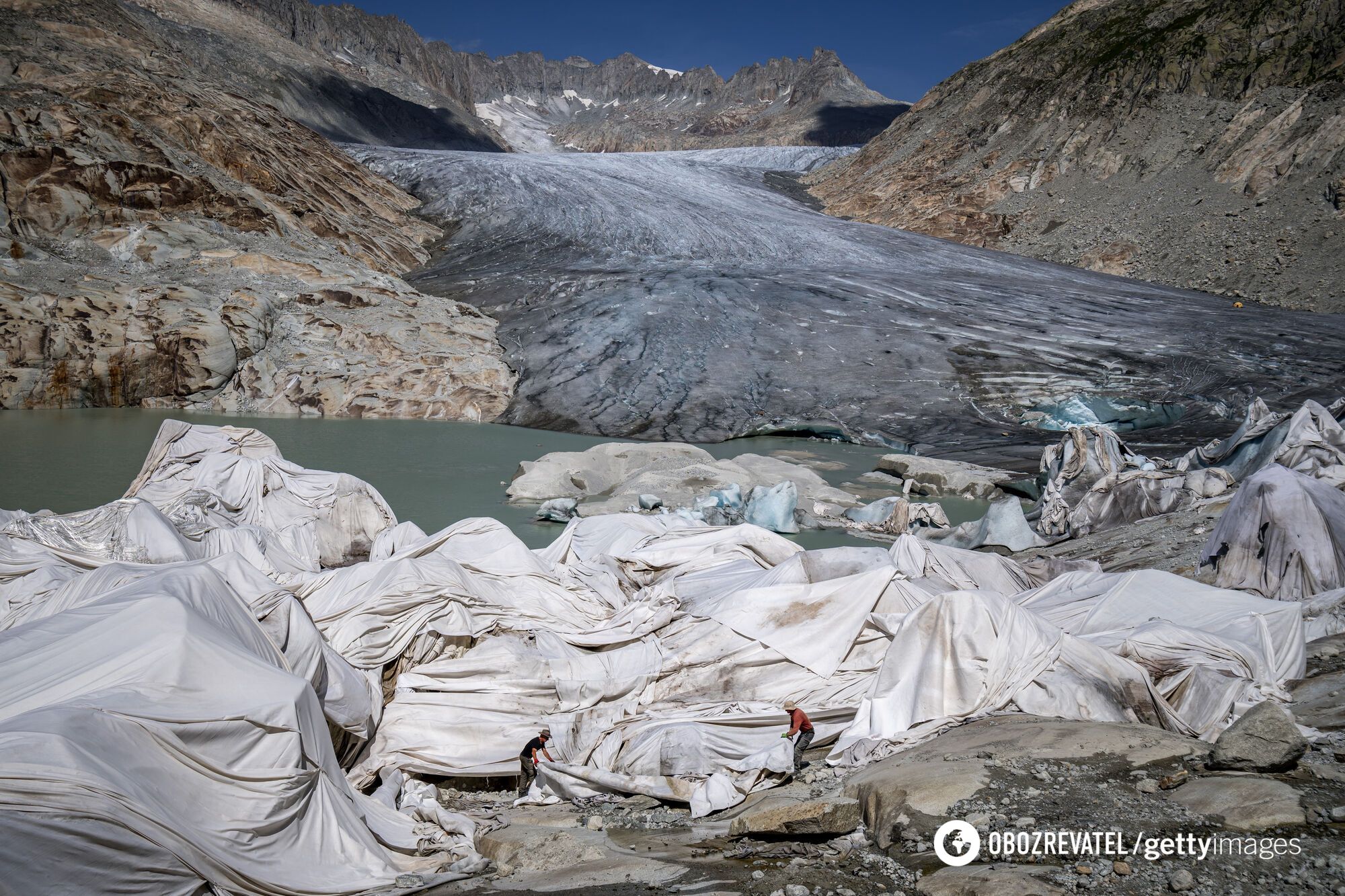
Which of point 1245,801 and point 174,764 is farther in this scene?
point 174,764

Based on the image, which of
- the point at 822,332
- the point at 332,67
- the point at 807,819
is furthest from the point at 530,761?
the point at 332,67

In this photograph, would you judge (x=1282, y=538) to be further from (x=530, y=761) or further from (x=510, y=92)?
(x=510, y=92)

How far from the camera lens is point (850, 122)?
54.2 m

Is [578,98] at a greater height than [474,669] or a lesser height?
greater

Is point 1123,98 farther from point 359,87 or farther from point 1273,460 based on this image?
point 359,87

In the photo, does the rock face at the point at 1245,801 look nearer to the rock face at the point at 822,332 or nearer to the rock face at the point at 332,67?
the rock face at the point at 822,332

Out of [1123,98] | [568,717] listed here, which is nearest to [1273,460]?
[568,717]

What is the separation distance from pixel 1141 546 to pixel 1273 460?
4.84ft

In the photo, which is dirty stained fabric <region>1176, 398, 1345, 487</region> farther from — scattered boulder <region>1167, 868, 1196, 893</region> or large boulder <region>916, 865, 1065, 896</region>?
large boulder <region>916, 865, 1065, 896</region>

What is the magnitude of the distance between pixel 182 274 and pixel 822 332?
12151 mm

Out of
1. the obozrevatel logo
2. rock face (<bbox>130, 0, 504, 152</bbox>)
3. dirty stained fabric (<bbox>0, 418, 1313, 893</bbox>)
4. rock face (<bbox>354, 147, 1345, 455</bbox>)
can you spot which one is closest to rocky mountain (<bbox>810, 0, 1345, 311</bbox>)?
rock face (<bbox>354, 147, 1345, 455</bbox>)

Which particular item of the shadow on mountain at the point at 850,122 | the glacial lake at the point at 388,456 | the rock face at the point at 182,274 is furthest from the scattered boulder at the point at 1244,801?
the shadow on mountain at the point at 850,122

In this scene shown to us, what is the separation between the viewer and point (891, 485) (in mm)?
11414

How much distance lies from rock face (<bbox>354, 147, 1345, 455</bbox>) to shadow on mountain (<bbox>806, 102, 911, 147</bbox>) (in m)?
30.6
